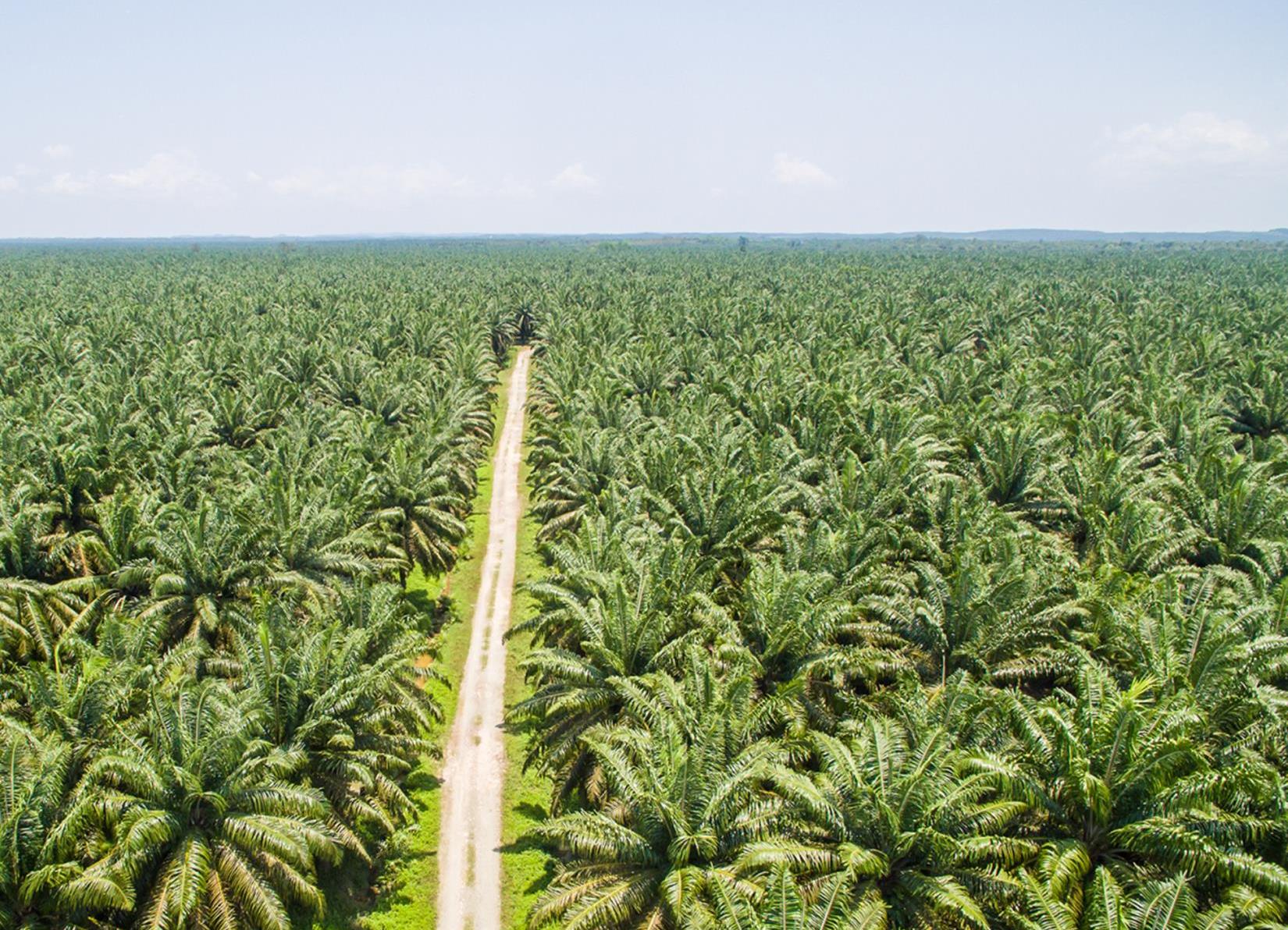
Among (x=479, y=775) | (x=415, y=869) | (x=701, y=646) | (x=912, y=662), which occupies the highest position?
(x=701, y=646)

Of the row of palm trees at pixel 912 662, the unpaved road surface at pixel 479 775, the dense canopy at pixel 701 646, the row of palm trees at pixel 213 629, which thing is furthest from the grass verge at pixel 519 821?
the row of palm trees at pixel 213 629

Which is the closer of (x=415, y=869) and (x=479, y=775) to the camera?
(x=415, y=869)

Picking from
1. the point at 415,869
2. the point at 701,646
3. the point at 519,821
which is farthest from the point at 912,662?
the point at 415,869

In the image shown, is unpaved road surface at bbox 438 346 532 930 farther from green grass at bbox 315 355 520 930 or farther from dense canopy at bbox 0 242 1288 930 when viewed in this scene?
dense canopy at bbox 0 242 1288 930

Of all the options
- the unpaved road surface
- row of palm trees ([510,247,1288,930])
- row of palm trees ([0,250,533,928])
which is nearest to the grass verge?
the unpaved road surface

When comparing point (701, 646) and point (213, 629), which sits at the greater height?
point (701, 646)

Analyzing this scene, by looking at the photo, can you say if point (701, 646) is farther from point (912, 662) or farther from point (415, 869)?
point (415, 869)
